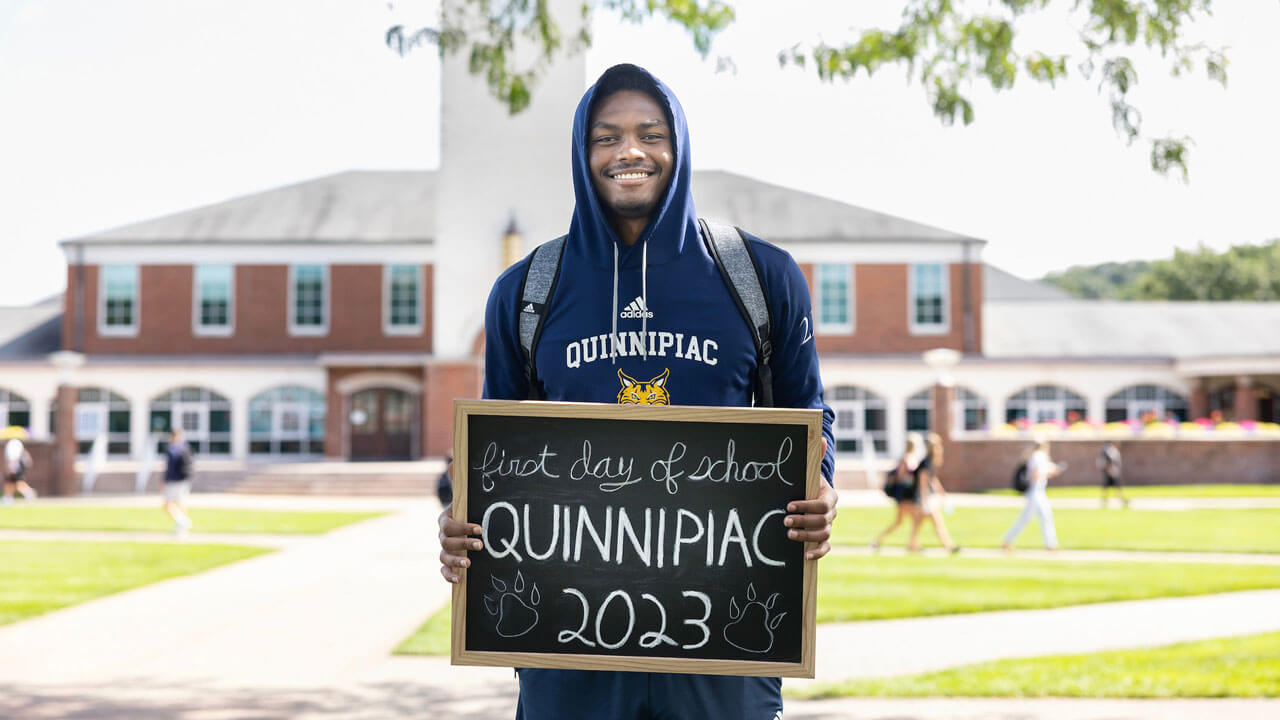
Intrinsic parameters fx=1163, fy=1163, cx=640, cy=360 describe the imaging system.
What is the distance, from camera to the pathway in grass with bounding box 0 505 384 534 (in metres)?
20.0

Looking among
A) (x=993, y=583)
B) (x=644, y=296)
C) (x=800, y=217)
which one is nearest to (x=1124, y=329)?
(x=800, y=217)

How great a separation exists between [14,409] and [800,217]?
28041mm

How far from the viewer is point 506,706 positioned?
23.1 feet

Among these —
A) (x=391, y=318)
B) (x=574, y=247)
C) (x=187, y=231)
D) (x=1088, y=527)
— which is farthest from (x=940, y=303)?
(x=574, y=247)

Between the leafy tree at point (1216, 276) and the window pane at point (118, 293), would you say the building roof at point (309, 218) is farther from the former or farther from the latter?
the leafy tree at point (1216, 276)

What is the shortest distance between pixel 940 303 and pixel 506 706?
36.3 metres

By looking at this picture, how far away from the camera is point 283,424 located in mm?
39969

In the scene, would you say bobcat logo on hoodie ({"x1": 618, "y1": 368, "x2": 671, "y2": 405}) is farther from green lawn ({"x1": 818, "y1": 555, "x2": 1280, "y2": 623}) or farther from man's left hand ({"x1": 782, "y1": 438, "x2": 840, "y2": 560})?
green lawn ({"x1": 818, "y1": 555, "x2": 1280, "y2": 623})

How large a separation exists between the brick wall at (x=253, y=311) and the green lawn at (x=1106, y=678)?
115ft

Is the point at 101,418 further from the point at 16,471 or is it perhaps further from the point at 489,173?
the point at 489,173

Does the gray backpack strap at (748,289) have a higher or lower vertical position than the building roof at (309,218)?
lower

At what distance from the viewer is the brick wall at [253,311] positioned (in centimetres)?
4128

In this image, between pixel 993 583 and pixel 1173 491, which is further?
pixel 1173 491

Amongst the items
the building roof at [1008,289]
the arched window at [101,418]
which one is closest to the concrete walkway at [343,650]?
the arched window at [101,418]
